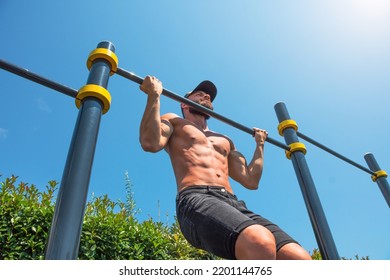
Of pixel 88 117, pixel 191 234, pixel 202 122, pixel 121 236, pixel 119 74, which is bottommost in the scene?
pixel 191 234

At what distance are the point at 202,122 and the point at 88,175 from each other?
4.74ft

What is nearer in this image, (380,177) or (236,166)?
→ (236,166)

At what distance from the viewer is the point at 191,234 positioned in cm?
162

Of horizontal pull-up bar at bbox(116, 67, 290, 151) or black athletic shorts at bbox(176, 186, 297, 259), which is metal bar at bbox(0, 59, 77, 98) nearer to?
horizontal pull-up bar at bbox(116, 67, 290, 151)

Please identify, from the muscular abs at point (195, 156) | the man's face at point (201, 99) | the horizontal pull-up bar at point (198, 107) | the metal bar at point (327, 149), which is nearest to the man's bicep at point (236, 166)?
the muscular abs at point (195, 156)

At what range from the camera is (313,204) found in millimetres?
2285

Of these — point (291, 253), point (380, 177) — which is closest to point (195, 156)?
point (291, 253)

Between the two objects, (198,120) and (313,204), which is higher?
(198,120)

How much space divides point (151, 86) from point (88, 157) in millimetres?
725

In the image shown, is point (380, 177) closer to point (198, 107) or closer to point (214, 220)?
point (198, 107)
